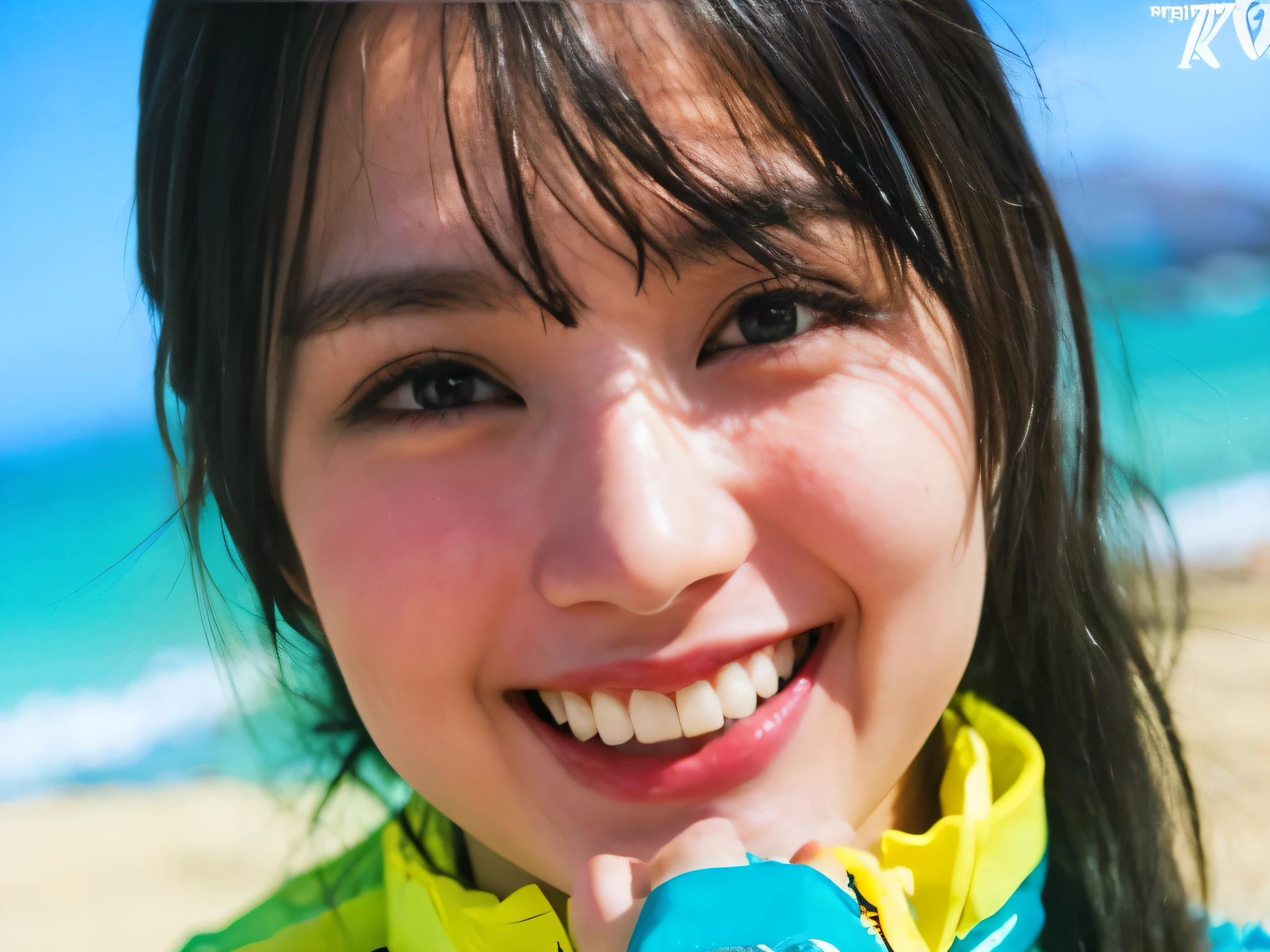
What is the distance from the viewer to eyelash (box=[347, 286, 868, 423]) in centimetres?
73

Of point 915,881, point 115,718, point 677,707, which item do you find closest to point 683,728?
point 677,707

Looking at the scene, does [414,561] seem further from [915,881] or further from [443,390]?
[915,881]

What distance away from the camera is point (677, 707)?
0.75 meters

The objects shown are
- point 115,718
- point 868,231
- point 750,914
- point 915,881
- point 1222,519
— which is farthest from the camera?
point 115,718

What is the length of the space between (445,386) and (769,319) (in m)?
0.22

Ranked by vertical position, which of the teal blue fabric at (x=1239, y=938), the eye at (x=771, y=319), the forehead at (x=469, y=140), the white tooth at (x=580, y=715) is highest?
the forehead at (x=469, y=140)

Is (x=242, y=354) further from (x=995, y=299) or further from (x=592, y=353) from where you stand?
(x=995, y=299)

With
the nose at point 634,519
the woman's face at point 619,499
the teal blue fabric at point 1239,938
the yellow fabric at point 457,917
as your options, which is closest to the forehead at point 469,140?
the woman's face at point 619,499

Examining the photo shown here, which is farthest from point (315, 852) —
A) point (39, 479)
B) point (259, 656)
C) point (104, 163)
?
point (104, 163)

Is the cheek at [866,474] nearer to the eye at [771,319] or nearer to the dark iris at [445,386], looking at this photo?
the eye at [771,319]

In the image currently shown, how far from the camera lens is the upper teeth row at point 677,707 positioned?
2.46ft

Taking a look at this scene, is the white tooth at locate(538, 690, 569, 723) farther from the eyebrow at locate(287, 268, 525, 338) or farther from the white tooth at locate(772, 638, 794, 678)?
the eyebrow at locate(287, 268, 525, 338)

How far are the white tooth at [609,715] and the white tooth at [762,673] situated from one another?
9 centimetres

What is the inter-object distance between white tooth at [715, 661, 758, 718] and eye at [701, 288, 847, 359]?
0.20 meters
